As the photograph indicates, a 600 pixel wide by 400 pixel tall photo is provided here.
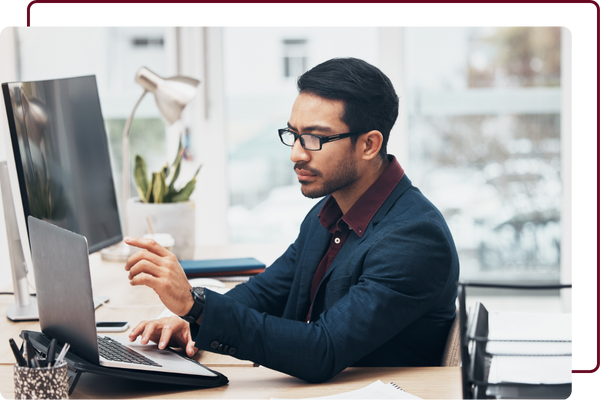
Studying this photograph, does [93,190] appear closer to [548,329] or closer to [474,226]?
[548,329]

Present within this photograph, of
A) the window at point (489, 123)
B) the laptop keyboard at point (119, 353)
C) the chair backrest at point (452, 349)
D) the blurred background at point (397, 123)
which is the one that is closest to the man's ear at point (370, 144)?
the chair backrest at point (452, 349)

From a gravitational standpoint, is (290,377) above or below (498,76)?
below

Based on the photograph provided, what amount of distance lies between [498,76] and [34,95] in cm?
249

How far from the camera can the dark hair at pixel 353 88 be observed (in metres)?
1.23

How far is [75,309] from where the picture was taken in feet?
3.01

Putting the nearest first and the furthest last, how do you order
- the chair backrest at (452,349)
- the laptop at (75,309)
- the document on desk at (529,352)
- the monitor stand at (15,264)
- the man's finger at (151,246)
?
the document on desk at (529,352) < the laptop at (75,309) < the man's finger at (151,246) < the chair backrest at (452,349) < the monitor stand at (15,264)

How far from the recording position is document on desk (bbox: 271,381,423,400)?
0.90 meters

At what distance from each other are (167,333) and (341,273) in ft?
1.14

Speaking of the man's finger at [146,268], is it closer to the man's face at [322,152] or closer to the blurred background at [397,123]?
the man's face at [322,152]

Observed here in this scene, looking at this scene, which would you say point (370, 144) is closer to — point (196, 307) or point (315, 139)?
point (315, 139)

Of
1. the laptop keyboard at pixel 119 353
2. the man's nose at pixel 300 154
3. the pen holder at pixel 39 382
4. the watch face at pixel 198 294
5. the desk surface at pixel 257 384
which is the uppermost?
the man's nose at pixel 300 154

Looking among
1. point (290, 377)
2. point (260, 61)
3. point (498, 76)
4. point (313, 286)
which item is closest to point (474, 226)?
point (498, 76)

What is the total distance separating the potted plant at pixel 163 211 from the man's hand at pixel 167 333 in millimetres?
832

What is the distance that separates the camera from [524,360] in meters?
0.80
